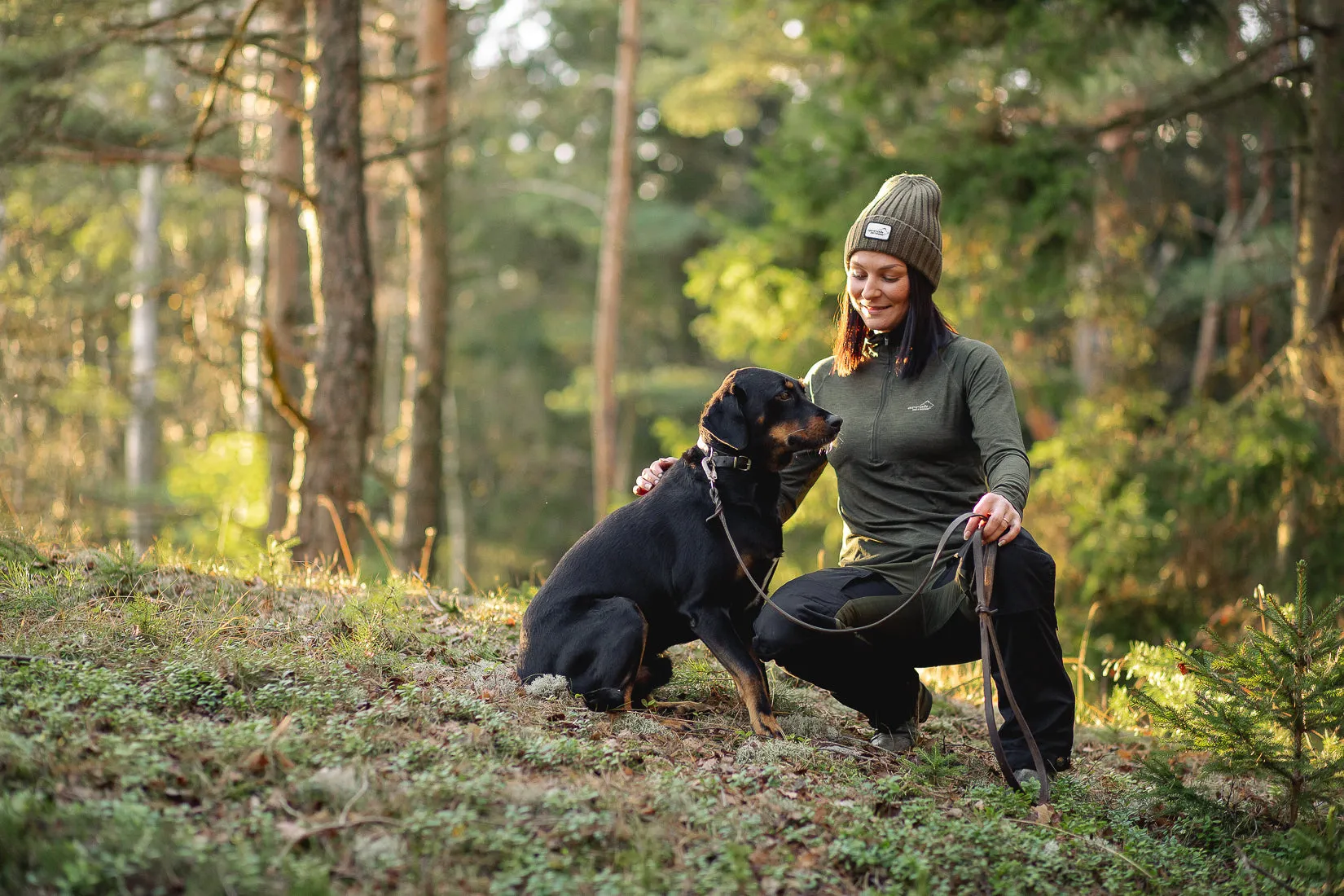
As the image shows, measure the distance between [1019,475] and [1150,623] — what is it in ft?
21.2

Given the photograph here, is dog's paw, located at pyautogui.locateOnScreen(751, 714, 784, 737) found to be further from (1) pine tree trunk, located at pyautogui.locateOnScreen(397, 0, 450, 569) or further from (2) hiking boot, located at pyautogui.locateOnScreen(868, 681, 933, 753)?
(1) pine tree trunk, located at pyautogui.locateOnScreen(397, 0, 450, 569)

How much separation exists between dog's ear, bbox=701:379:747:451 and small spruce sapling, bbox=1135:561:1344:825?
5.71ft

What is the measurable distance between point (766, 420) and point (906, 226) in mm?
932

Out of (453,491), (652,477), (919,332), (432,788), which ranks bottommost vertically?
(453,491)

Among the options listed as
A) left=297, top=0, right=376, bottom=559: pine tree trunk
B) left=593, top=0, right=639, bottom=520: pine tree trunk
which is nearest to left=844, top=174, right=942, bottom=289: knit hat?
left=297, top=0, right=376, bottom=559: pine tree trunk

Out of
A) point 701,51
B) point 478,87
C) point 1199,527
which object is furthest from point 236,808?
point 478,87

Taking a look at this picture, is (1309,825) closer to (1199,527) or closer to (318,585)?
(318,585)

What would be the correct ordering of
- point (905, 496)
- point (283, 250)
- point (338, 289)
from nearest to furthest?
point (905, 496) → point (338, 289) → point (283, 250)

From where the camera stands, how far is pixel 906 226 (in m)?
4.12

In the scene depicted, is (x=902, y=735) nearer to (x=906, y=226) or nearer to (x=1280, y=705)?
(x=1280, y=705)

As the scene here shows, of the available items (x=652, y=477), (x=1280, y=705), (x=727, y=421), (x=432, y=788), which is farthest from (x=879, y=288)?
(x=432, y=788)

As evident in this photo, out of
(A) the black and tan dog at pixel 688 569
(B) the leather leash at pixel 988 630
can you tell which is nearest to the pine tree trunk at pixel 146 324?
(A) the black and tan dog at pixel 688 569

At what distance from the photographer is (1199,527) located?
8.98 meters

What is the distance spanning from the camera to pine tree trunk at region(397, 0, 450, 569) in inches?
492
